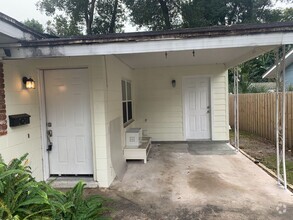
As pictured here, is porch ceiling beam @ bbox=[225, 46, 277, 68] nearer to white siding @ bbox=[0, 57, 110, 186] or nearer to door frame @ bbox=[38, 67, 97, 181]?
white siding @ bbox=[0, 57, 110, 186]

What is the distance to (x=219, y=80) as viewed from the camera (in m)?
7.51

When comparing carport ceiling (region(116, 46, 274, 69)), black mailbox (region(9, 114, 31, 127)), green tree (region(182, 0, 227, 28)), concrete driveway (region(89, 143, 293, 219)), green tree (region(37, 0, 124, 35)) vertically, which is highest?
green tree (region(37, 0, 124, 35))

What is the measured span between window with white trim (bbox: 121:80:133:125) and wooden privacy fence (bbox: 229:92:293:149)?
178 inches

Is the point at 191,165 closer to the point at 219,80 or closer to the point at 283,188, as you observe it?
the point at 283,188

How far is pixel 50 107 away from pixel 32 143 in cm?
75

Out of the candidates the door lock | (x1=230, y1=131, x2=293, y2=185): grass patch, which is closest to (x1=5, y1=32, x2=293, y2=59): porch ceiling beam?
the door lock

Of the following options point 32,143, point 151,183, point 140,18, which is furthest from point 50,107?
point 140,18

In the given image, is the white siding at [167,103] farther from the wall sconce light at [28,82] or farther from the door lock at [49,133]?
the wall sconce light at [28,82]

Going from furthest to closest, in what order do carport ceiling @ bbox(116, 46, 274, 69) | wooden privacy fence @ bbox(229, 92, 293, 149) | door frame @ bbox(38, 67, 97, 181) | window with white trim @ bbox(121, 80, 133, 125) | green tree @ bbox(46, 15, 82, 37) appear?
green tree @ bbox(46, 15, 82, 37)
wooden privacy fence @ bbox(229, 92, 293, 149)
window with white trim @ bbox(121, 80, 133, 125)
carport ceiling @ bbox(116, 46, 274, 69)
door frame @ bbox(38, 67, 97, 181)

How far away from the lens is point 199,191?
390cm

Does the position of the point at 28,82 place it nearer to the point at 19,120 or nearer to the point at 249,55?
the point at 19,120

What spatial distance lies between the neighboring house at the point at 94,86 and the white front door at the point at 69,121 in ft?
0.06

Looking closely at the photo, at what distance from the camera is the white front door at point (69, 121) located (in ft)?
14.3

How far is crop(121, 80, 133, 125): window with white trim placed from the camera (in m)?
6.20
